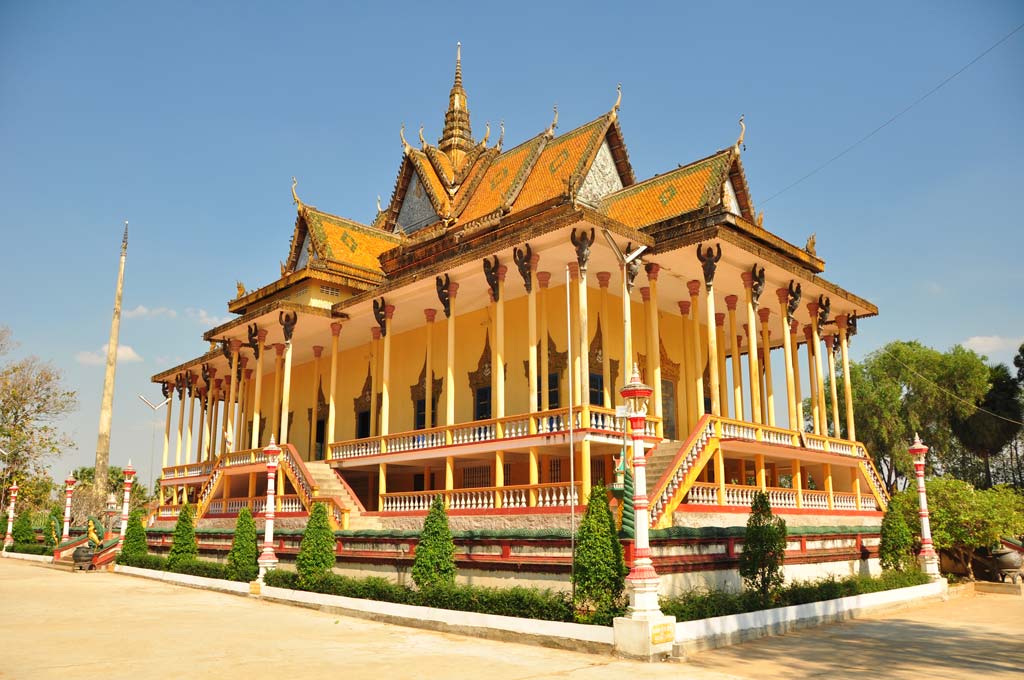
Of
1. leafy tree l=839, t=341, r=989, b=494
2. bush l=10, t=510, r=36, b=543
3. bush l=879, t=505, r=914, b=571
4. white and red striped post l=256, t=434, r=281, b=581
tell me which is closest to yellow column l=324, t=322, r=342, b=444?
white and red striped post l=256, t=434, r=281, b=581

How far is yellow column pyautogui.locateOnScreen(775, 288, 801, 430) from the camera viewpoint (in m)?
21.5

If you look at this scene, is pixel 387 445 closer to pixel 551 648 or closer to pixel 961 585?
pixel 551 648

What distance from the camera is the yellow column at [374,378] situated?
2669cm

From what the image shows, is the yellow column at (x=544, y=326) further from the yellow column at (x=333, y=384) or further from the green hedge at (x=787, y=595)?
the green hedge at (x=787, y=595)

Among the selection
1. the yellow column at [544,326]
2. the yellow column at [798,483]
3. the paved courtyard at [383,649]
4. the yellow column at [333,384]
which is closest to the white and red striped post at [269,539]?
the paved courtyard at [383,649]

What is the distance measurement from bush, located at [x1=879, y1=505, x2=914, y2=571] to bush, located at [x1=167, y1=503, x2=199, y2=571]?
1839 centimetres

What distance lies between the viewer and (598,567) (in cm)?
1237

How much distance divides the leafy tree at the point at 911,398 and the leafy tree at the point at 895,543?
25.3 meters

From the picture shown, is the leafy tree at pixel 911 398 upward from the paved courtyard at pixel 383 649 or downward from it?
upward

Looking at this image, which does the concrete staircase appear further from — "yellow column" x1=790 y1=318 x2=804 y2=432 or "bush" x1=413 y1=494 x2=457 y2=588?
"yellow column" x1=790 y1=318 x2=804 y2=432

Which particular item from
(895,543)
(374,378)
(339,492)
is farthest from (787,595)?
(374,378)

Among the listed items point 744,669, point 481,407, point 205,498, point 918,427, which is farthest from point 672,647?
point 918,427

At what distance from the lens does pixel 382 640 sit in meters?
13.1

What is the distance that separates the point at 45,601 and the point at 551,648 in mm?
12412
